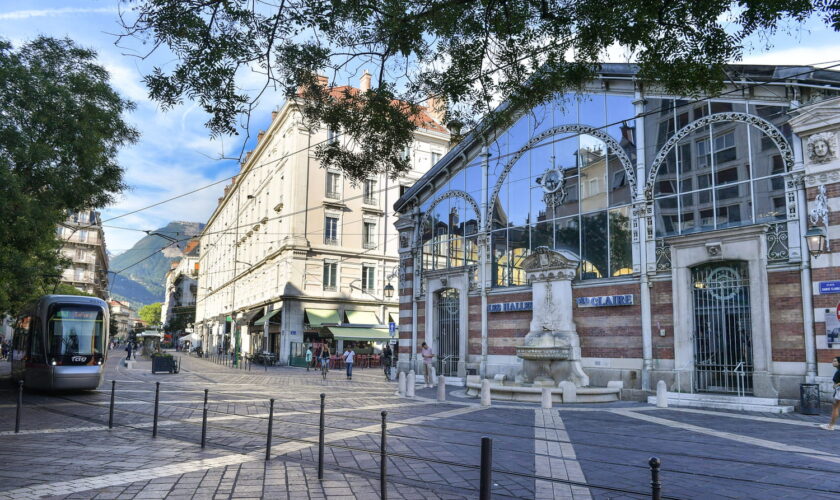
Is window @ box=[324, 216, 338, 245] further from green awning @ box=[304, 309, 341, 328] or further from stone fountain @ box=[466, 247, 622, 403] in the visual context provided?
stone fountain @ box=[466, 247, 622, 403]

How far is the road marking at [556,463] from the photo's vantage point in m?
7.07

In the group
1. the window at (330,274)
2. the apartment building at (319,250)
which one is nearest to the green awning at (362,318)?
the apartment building at (319,250)

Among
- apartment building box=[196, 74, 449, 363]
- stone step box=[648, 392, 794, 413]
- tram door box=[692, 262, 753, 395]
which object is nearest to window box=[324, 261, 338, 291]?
apartment building box=[196, 74, 449, 363]

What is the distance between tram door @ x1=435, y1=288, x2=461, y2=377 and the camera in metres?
24.9

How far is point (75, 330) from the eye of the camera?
18.3 metres

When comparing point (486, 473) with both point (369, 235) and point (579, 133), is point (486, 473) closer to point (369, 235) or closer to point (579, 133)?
point (579, 133)

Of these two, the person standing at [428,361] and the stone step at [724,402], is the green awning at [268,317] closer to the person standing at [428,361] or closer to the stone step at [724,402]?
the person standing at [428,361]

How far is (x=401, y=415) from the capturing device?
1388cm

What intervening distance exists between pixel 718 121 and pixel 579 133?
483cm

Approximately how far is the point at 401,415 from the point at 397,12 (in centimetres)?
931

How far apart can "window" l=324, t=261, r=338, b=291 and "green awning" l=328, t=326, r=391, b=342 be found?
153 inches

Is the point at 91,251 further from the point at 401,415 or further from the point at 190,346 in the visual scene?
the point at 401,415

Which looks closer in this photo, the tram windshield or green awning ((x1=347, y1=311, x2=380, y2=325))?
the tram windshield

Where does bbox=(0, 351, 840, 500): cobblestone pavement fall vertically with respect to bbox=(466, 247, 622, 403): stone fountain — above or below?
below
